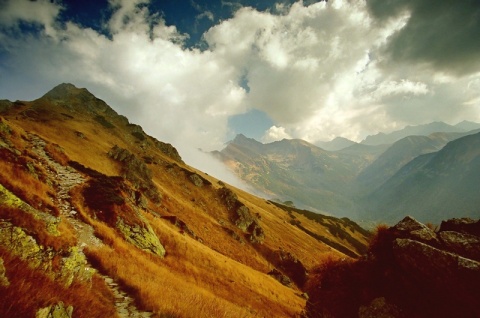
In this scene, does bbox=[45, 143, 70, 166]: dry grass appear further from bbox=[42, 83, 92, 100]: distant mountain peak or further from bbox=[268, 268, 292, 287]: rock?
bbox=[42, 83, 92, 100]: distant mountain peak

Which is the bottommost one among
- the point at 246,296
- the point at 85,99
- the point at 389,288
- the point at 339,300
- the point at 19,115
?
the point at 246,296

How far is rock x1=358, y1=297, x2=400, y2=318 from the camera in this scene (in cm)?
1118

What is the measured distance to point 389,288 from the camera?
12297 mm

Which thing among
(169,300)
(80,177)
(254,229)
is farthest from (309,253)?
(169,300)

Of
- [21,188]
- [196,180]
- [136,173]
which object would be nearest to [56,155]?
[21,188]

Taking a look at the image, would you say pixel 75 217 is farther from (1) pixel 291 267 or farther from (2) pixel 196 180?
(2) pixel 196 180

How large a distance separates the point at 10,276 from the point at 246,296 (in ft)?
91.7

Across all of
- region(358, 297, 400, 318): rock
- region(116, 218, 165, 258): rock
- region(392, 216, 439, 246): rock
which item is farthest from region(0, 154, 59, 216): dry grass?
region(392, 216, 439, 246): rock

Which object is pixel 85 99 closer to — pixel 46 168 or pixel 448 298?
pixel 46 168

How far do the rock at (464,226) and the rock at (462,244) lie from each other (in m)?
1.19

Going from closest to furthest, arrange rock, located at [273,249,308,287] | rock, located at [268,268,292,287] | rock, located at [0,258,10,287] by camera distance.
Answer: rock, located at [0,258,10,287]
rock, located at [268,268,292,287]
rock, located at [273,249,308,287]

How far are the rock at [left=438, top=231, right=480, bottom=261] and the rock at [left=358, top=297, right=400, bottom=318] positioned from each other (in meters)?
4.08

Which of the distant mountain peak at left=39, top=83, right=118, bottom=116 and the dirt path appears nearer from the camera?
the dirt path

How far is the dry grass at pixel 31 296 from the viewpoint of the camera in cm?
408
